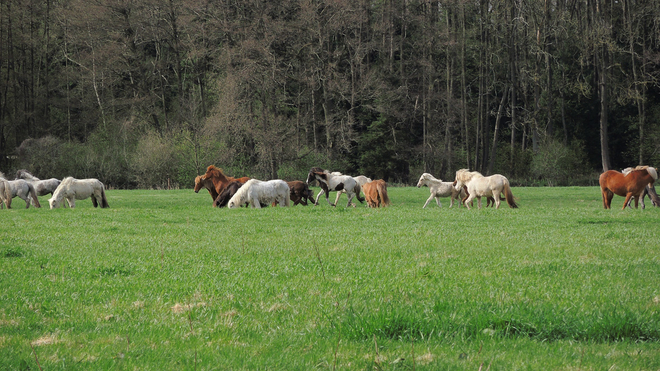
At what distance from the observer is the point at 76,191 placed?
2364 cm

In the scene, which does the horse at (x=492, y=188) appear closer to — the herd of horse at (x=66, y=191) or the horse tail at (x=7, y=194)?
the herd of horse at (x=66, y=191)

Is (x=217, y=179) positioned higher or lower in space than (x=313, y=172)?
lower

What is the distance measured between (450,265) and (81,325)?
4843 mm

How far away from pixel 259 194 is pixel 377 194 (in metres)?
4.84

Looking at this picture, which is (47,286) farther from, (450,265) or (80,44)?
(80,44)

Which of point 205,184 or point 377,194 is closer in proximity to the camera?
point 377,194

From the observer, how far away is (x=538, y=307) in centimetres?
537

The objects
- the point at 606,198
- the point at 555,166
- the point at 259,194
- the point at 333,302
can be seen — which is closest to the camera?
the point at 333,302

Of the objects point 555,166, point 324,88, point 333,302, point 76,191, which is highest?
point 324,88

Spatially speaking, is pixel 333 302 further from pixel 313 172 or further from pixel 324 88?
pixel 324 88

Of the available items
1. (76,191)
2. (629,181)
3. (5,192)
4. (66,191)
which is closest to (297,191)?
(76,191)

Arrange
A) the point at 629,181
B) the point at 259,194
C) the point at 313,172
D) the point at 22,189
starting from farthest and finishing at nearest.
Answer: the point at 313,172
the point at 22,189
the point at 259,194
the point at 629,181

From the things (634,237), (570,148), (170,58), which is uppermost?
(170,58)

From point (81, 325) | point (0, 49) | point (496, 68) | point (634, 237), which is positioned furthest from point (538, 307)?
point (0, 49)
